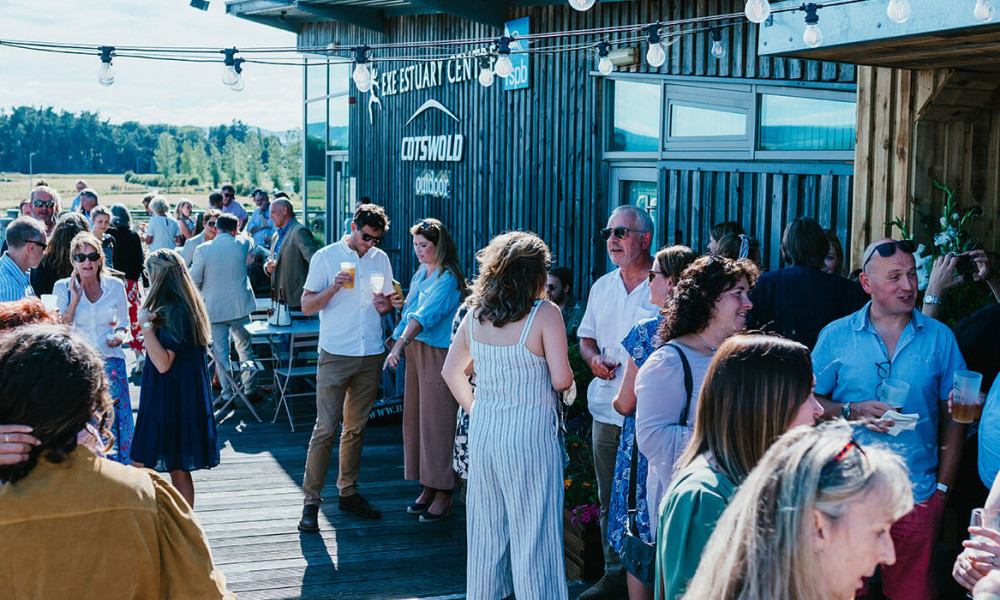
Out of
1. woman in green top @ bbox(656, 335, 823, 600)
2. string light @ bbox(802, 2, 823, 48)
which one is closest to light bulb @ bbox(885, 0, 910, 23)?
string light @ bbox(802, 2, 823, 48)

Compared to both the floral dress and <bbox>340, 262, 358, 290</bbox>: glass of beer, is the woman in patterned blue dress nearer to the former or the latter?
the floral dress

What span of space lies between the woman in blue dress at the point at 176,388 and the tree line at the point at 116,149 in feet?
143

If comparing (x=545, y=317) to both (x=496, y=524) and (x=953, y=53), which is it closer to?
(x=496, y=524)

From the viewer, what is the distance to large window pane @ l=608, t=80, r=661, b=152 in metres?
7.93

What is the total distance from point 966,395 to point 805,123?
3364 mm

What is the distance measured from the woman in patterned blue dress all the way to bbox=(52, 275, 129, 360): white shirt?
119 inches

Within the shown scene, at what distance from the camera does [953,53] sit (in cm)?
444

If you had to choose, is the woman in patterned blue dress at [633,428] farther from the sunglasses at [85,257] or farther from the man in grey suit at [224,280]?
the man in grey suit at [224,280]

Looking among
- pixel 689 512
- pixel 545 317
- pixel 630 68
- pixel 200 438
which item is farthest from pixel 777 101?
pixel 689 512

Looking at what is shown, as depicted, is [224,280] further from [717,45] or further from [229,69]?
[717,45]

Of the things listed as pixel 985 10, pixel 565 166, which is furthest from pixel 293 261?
pixel 985 10

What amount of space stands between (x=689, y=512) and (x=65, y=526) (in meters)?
1.31

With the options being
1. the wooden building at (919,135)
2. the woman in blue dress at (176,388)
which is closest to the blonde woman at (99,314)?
the woman in blue dress at (176,388)

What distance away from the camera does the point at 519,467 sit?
399 cm
